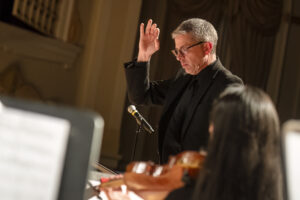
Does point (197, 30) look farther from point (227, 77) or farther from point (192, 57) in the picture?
point (227, 77)

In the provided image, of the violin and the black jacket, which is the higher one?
the black jacket

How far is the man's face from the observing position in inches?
94.5

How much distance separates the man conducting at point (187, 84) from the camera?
226cm

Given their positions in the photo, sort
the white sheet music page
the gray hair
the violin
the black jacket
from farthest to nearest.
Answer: the gray hair < the black jacket < the violin < the white sheet music page

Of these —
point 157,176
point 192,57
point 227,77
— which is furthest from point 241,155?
point 192,57

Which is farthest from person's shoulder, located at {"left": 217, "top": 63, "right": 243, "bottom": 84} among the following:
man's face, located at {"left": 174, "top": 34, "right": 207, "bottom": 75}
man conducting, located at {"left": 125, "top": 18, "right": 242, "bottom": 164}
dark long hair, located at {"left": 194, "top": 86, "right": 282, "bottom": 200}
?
dark long hair, located at {"left": 194, "top": 86, "right": 282, "bottom": 200}

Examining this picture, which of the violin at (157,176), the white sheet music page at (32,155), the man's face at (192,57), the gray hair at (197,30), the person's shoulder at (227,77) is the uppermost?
the gray hair at (197,30)

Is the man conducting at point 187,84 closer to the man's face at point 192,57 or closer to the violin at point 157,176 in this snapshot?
the man's face at point 192,57

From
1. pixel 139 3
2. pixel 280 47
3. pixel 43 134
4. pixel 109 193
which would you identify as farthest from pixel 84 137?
pixel 280 47

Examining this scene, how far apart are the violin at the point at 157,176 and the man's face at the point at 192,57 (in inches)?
34.6

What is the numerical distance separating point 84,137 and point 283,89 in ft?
18.9

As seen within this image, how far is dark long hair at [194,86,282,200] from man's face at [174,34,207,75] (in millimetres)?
1229

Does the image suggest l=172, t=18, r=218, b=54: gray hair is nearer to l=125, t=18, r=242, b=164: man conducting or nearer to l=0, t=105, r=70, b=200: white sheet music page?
l=125, t=18, r=242, b=164: man conducting

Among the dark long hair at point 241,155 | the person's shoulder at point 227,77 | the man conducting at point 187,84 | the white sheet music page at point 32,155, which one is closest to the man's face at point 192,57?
the man conducting at point 187,84
